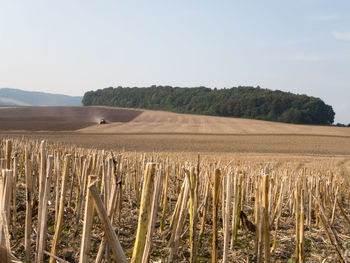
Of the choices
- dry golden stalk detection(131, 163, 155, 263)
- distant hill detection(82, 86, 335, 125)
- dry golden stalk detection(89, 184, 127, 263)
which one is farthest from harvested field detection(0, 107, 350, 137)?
dry golden stalk detection(89, 184, 127, 263)

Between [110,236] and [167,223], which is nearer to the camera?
[110,236]

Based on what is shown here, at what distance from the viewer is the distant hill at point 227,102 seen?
56.6 meters

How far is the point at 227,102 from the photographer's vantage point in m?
62.7

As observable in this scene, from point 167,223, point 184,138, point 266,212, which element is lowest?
point 167,223

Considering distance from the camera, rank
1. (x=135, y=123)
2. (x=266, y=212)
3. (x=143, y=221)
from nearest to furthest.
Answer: (x=143, y=221), (x=266, y=212), (x=135, y=123)

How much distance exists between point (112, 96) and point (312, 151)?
225 feet

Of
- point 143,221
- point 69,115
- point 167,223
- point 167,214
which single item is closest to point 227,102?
point 69,115

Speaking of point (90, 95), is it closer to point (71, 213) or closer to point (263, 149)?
point (263, 149)

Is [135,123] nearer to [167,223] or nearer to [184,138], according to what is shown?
[184,138]

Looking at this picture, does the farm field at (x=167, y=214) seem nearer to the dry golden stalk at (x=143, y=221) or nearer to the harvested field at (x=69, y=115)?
the dry golden stalk at (x=143, y=221)

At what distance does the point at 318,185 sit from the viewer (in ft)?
17.3

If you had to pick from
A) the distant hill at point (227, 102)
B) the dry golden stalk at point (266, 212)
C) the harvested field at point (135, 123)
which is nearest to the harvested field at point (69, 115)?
the harvested field at point (135, 123)

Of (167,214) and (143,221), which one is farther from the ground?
(143,221)

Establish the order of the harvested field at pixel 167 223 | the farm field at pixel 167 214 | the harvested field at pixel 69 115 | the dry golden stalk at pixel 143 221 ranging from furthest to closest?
1. the harvested field at pixel 69 115
2. the harvested field at pixel 167 223
3. the farm field at pixel 167 214
4. the dry golden stalk at pixel 143 221
